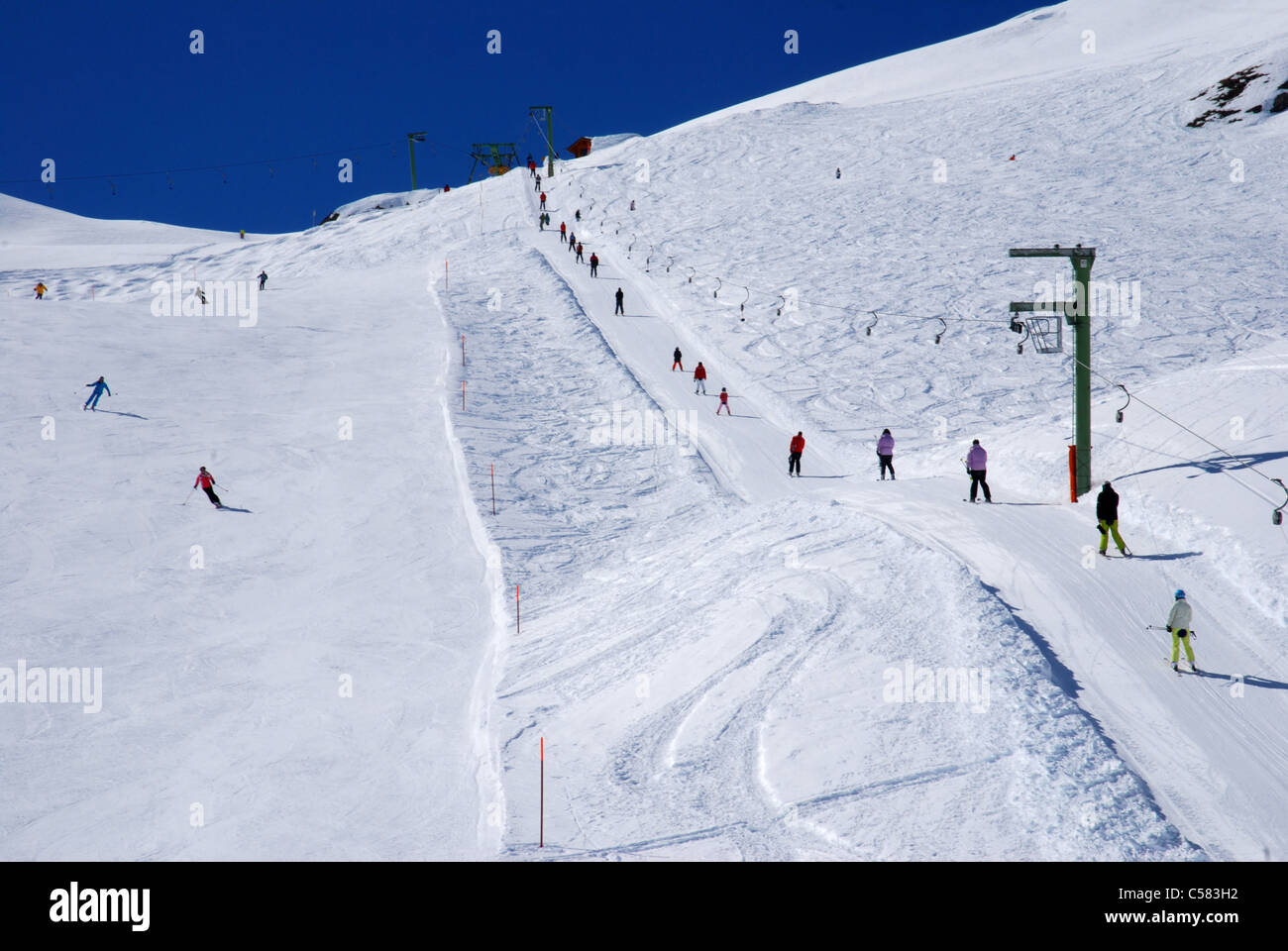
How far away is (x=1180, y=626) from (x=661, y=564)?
9.10m

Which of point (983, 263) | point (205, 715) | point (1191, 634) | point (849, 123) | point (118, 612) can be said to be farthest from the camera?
point (849, 123)

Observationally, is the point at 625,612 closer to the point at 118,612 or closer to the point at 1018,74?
the point at 118,612

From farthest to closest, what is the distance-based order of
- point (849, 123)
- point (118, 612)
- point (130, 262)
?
point (849, 123), point (130, 262), point (118, 612)

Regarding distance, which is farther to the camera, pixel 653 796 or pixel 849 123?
pixel 849 123

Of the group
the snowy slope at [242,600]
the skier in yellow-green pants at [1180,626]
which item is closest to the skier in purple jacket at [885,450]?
the snowy slope at [242,600]

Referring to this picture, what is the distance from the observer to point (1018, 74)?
266 ft

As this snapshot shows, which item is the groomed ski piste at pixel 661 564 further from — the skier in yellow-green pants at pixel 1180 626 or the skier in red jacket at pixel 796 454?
the skier in red jacket at pixel 796 454

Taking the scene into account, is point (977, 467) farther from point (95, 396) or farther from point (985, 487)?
point (95, 396)

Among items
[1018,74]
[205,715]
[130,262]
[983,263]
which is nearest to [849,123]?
[1018,74]

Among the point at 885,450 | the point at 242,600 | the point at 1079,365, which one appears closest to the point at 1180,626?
the point at 1079,365

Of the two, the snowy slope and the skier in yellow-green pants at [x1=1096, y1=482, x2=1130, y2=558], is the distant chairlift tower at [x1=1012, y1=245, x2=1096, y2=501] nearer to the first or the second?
the skier in yellow-green pants at [x1=1096, y1=482, x2=1130, y2=558]

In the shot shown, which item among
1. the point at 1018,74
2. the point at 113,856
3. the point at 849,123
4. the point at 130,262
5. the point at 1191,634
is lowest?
the point at 113,856

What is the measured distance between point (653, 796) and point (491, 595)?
26.8ft

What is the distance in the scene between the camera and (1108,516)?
1480cm
